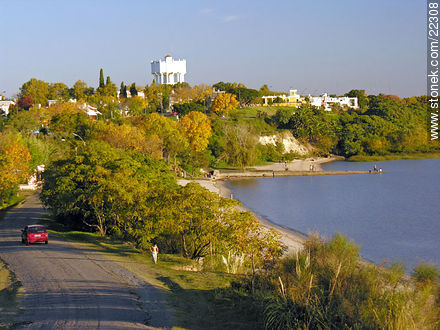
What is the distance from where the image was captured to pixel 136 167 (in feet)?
120

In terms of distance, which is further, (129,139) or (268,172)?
(268,172)

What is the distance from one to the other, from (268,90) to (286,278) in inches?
6325

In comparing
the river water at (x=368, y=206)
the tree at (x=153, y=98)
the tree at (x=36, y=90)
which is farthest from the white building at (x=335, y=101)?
the tree at (x=36, y=90)

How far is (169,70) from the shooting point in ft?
599

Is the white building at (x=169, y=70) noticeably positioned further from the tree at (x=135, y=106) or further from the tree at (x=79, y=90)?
the tree at (x=135, y=106)

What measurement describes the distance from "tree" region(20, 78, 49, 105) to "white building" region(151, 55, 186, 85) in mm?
45058

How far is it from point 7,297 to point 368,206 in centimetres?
4564

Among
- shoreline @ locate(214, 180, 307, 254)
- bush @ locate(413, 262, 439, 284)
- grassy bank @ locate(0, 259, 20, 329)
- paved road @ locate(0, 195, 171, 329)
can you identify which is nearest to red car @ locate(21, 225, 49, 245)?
paved road @ locate(0, 195, 171, 329)

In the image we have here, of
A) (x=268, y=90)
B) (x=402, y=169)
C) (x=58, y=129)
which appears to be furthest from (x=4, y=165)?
(x=268, y=90)

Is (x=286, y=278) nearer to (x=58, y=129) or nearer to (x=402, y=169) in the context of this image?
→ (x=58, y=129)

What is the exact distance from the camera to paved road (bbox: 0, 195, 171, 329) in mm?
15133

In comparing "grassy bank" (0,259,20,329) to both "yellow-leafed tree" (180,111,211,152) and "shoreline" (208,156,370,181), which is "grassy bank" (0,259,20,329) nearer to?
"shoreline" (208,156,370,181)

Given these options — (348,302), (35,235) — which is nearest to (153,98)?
(35,235)

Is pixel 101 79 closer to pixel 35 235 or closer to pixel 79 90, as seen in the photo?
pixel 79 90
